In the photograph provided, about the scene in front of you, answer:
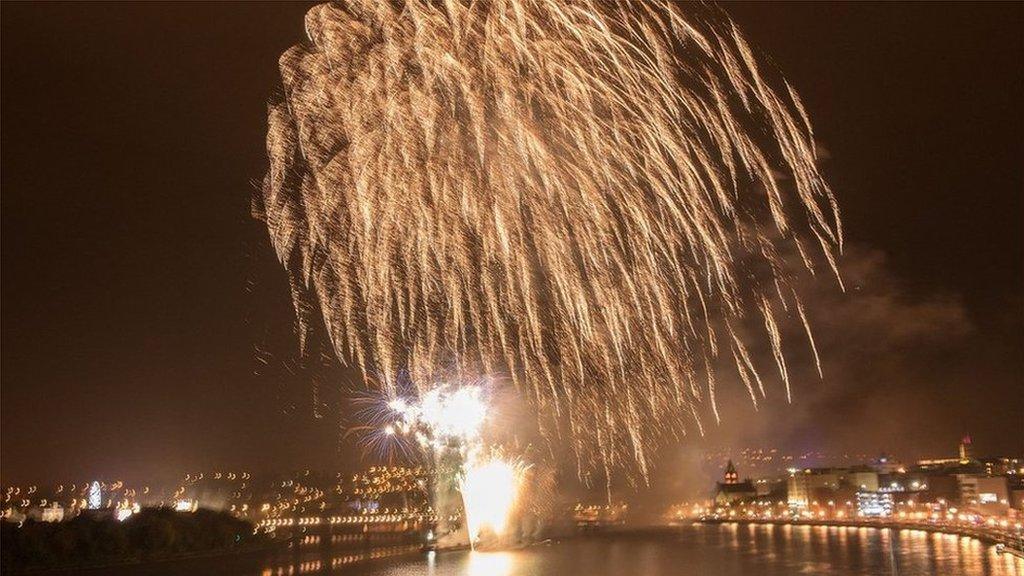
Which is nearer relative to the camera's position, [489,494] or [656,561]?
[656,561]

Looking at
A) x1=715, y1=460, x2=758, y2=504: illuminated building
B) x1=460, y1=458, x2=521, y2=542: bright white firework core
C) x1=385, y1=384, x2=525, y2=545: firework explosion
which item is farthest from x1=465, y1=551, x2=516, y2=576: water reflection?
x1=715, y1=460, x2=758, y2=504: illuminated building

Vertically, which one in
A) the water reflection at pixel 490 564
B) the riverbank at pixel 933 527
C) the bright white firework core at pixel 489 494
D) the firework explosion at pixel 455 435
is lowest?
the riverbank at pixel 933 527

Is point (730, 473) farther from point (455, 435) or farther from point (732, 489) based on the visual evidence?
point (455, 435)

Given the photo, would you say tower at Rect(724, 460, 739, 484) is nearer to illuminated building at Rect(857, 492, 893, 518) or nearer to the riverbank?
the riverbank

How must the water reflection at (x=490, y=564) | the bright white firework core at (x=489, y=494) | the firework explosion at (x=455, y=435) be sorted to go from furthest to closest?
the bright white firework core at (x=489, y=494)
the firework explosion at (x=455, y=435)
the water reflection at (x=490, y=564)

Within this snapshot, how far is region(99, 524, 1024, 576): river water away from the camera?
81.1ft

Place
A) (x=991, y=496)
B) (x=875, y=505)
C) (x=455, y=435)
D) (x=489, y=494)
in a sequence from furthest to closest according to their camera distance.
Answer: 1. (x=875, y=505)
2. (x=991, y=496)
3. (x=489, y=494)
4. (x=455, y=435)

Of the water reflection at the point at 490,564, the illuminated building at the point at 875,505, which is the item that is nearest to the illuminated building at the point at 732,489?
the illuminated building at the point at 875,505

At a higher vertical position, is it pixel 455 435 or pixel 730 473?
pixel 455 435

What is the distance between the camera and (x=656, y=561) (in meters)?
30.3

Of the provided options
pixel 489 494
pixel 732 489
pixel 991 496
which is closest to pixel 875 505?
pixel 991 496

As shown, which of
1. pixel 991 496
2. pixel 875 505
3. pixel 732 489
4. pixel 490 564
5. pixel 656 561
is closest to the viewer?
pixel 490 564

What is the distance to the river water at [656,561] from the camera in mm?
24734

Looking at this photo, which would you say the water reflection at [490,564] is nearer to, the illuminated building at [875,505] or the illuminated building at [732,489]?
the illuminated building at [875,505]
